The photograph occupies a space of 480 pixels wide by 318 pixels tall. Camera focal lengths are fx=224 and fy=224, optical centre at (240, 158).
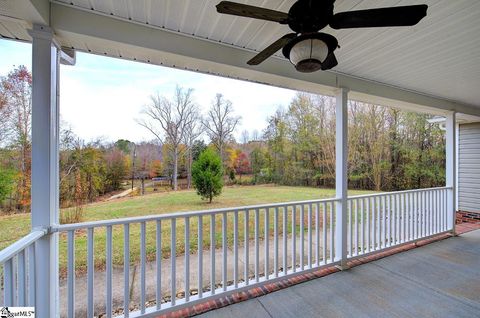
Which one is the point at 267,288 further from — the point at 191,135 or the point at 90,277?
the point at 191,135

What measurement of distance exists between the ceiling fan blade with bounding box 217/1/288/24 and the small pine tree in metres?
4.39

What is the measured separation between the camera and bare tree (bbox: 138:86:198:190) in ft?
19.1

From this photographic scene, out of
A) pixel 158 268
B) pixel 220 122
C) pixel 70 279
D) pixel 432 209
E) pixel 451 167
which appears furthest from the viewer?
pixel 220 122

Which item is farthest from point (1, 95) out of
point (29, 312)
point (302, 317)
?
point (302, 317)

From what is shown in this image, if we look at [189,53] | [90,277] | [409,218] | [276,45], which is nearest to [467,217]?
[409,218]

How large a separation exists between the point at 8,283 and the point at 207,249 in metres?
3.04

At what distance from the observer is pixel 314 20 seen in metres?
1.32

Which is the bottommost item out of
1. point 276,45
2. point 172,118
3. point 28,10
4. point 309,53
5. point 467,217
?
point 467,217

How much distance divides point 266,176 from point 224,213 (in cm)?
543

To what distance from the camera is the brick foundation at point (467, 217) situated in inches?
211

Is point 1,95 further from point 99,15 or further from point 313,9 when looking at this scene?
point 313,9

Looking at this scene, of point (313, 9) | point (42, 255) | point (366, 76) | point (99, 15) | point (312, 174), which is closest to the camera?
point (313, 9)

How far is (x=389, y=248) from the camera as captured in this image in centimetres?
349

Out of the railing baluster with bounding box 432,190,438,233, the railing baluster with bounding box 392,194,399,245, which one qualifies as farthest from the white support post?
the railing baluster with bounding box 432,190,438,233
